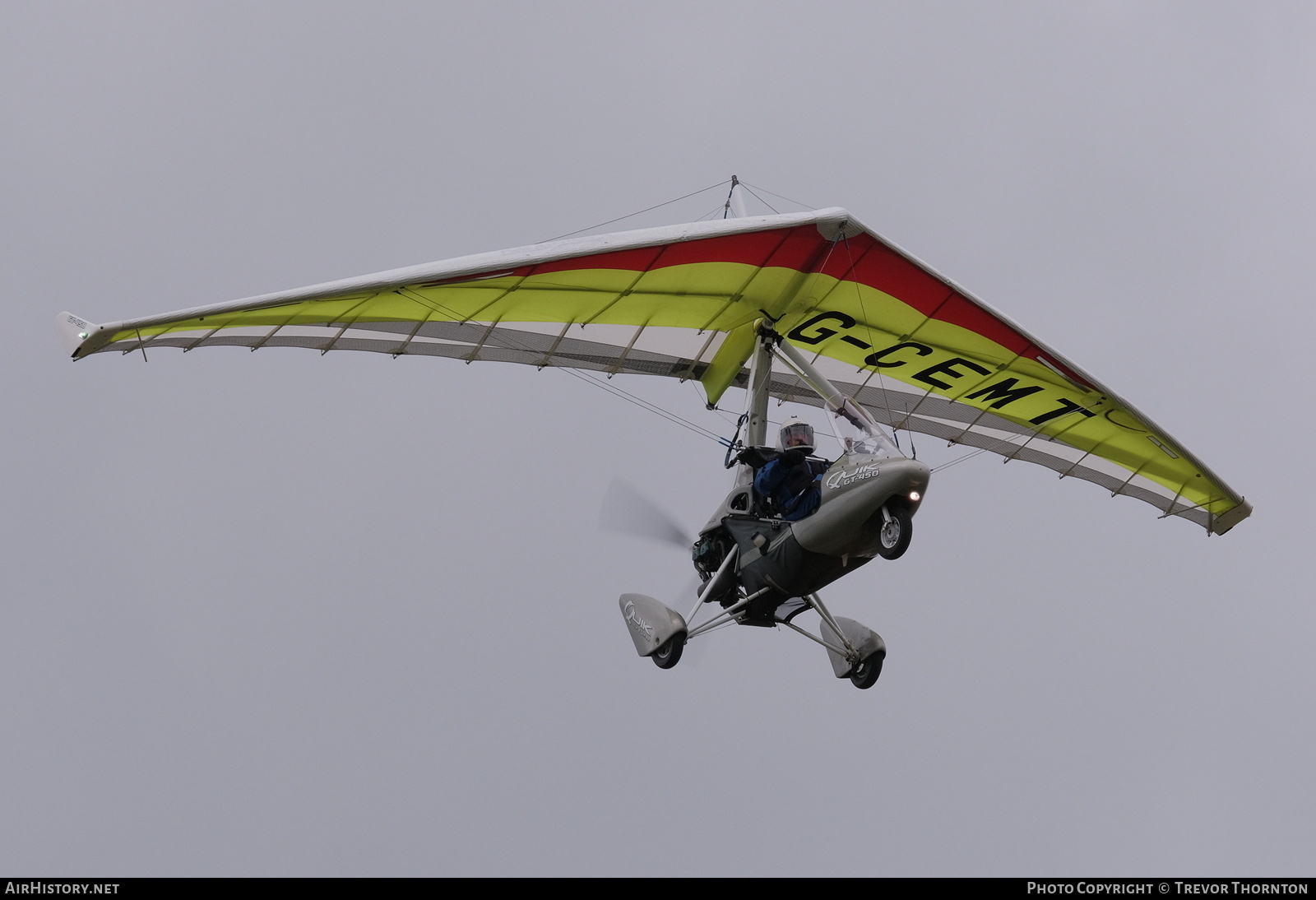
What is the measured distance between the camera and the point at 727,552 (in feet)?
57.3

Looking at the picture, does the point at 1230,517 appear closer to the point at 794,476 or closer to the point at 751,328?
the point at 751,328

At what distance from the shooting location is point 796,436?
16.8 m

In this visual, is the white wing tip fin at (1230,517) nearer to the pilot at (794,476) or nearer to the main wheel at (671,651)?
the pilot at (794,476)

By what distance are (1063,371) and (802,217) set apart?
436 cm

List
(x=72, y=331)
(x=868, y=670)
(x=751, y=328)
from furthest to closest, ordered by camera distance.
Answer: (x=751, y=328) < (x=868, y=670) < (x=72, y=331)

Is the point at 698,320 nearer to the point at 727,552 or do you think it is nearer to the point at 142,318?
the point at 727,552

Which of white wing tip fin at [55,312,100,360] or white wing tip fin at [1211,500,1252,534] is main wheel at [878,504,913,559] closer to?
white wing tip fin at [55,312,100,360]

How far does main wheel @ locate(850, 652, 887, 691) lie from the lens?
17.5 meters

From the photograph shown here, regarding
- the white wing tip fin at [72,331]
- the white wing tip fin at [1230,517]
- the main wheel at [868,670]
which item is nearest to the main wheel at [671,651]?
the main wheel at [868,670]

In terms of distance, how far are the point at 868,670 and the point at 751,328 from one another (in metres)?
4.15

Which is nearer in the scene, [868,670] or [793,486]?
[793,486]

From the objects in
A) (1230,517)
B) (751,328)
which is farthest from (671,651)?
(1230,517)

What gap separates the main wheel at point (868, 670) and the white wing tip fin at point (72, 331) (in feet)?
27.0
